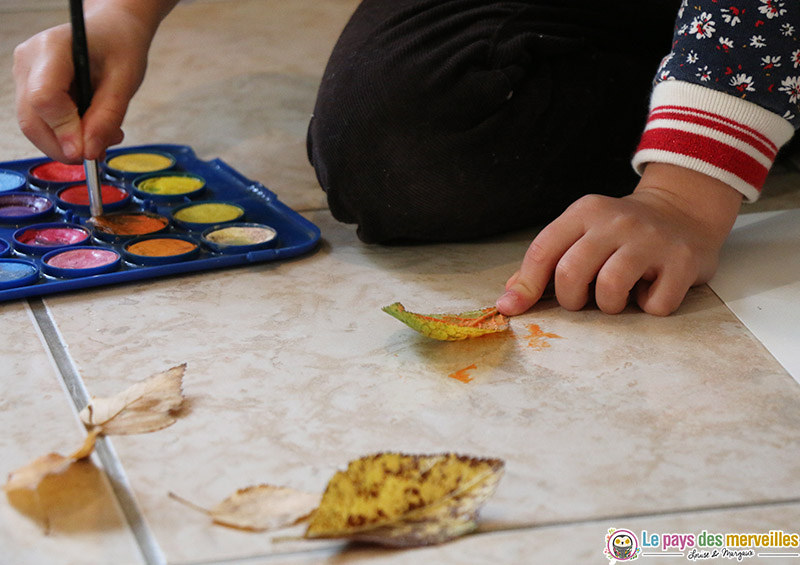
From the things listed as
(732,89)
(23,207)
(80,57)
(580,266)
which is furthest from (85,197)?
(732,89)

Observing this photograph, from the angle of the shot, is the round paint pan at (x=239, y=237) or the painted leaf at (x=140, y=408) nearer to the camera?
the painted leaf at (x=140, y=408)

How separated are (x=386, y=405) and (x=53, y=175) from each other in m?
0.52

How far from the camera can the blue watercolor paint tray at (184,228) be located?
0.74 m

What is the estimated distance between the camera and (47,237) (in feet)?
2.67

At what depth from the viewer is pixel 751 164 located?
72 cm

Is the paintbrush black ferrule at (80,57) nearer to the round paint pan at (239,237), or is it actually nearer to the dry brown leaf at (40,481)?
the round paint pan at (239,237)

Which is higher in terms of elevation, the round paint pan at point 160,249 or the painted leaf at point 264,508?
the round paint pan at point 160,249

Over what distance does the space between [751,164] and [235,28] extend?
105cm

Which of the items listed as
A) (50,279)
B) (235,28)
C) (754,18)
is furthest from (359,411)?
(235,28)

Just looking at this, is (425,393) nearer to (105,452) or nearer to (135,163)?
(105,452)

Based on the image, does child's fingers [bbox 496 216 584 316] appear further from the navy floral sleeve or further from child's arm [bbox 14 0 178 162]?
child's arm [bbox 14 0 178 162]

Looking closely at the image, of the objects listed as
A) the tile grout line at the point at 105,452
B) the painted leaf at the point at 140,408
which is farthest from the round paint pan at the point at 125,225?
the painted leaf at the point at 140,408

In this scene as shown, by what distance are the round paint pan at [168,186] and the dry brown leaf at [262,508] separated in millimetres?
457

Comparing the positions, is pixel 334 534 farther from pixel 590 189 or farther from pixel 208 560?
pixel 590 189
